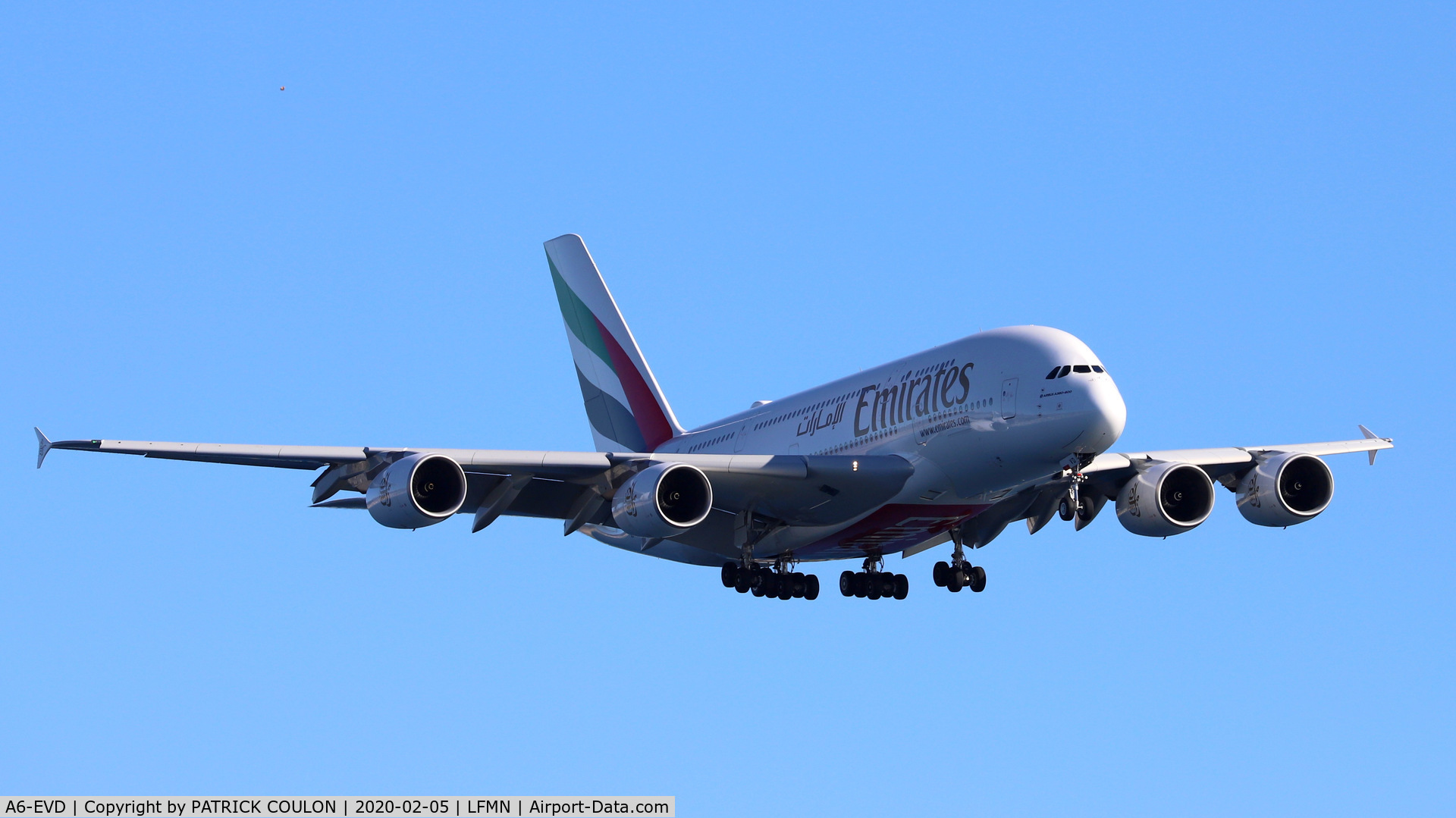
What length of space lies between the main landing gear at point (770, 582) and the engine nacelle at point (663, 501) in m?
4.92

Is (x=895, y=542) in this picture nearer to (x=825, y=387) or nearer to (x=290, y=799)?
(x=825, y=387)

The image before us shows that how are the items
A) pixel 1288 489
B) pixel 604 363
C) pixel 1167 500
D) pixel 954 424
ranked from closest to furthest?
pixel 954 424
pixel 1167 500
pixel 1288 489
pixel 604 363

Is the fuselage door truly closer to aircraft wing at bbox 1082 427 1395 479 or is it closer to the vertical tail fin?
aircraft wing at bbox 1082 427 1395 479

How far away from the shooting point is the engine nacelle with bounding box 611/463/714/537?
35250mm

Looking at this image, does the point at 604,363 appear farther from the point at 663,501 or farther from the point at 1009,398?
the point at 1009,398

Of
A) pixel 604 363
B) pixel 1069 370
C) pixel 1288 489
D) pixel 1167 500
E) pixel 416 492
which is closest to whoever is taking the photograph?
pixel 1069 370

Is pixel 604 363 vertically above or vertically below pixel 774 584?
above

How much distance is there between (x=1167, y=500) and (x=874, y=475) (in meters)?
7.26

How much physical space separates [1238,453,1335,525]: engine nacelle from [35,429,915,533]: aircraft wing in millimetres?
9006

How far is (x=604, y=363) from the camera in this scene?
175ft

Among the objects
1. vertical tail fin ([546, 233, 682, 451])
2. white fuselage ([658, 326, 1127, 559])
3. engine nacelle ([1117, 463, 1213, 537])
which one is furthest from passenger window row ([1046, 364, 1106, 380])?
vertical tail fin ([546, 233, 682, 451])

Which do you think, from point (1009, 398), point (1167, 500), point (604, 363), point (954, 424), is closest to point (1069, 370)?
point (1009, 398)

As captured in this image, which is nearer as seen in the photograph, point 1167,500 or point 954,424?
point 954,424

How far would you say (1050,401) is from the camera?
33312 mm
